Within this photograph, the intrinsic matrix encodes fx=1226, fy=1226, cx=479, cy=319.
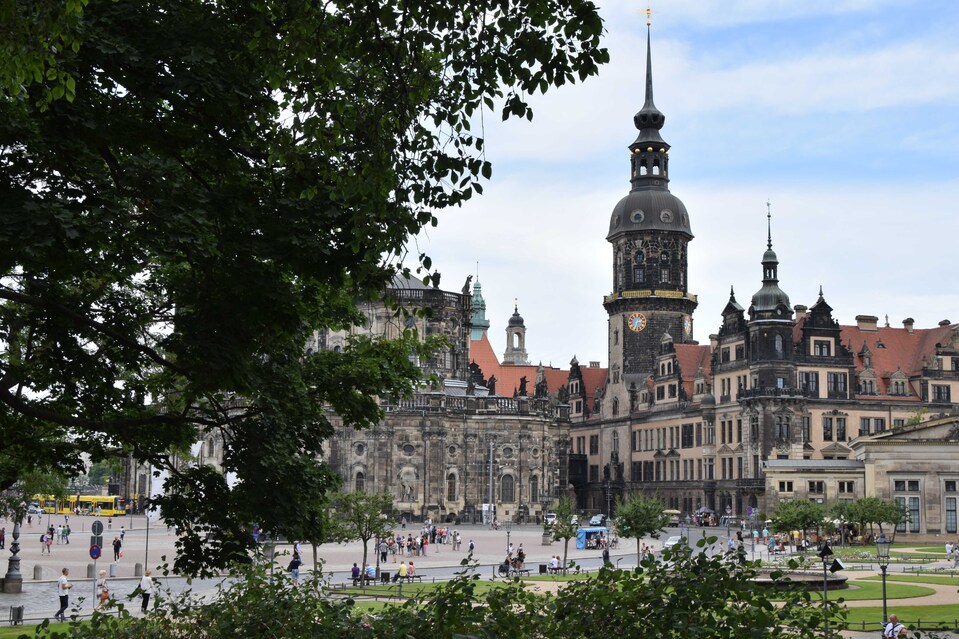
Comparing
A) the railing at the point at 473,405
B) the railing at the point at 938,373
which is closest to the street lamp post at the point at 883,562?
the railing at the point at 938,373

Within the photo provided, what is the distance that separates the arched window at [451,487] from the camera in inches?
3981

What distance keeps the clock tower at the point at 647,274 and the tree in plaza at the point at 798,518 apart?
50134mm

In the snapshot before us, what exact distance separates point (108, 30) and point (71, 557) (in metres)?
48.1

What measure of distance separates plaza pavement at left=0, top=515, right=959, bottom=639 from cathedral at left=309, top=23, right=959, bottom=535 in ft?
24.8

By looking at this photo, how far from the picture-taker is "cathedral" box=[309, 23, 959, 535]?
84.8 metres

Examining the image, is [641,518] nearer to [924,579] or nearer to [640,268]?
[924,579]

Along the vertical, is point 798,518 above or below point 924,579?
above

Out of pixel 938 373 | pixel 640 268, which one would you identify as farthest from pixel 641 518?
pixel 640 268

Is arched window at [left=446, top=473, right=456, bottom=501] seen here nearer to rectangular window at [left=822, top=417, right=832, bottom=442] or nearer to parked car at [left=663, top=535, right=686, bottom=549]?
rectangular window at [left=822, top=417, right=832, bottom=442]

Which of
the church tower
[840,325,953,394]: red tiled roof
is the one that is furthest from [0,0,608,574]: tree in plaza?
the church tower

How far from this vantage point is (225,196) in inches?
598

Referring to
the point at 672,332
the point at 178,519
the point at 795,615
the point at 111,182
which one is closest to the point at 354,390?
the point at 178,519

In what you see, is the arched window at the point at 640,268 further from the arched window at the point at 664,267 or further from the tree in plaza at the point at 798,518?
the tree in plaza at the point at 798,518

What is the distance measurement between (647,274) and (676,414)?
650 inches
